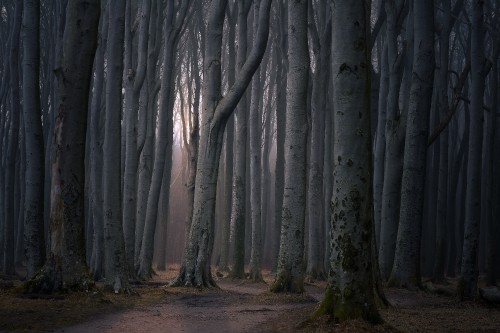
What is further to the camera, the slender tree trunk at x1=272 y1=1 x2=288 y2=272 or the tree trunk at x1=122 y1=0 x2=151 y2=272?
the slender tree trunk at x1=272 y1=1 x2=288 y2=272

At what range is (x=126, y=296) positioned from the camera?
10.4 meters

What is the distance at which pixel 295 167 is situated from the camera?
11.6 metres

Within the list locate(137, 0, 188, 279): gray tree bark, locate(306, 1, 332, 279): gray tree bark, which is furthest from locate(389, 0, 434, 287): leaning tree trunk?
locate(137, 0, 188, 279): gray tree bark

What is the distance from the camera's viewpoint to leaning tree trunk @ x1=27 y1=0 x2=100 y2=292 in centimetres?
901

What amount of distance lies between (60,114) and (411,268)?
27.4 feet

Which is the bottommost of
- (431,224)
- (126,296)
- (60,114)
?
(126,296)

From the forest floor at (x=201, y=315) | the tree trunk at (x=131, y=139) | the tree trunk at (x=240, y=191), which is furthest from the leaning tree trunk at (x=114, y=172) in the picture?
the tree trunk at (x=240, y=191)

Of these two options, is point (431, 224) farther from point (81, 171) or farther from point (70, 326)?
point (70, 326)

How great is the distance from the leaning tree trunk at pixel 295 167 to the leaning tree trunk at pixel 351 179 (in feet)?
15.2

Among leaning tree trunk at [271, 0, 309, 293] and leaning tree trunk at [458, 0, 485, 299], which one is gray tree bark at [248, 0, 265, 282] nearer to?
leaning tree trunk at [271, 0, 309, 293]

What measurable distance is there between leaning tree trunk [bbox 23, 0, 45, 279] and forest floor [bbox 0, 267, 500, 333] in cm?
86

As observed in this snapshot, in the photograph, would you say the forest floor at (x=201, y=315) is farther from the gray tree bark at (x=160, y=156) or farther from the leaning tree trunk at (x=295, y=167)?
the gray tree bark at (x=160, y=156)

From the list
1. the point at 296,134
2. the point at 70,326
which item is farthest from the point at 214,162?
the point at 70,326

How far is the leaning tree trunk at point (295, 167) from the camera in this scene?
11.3 meters
